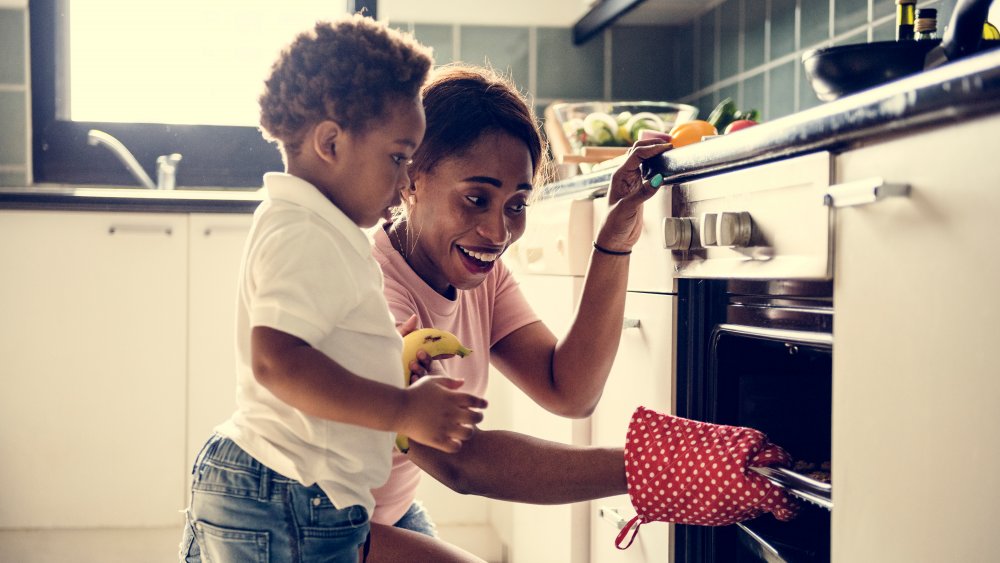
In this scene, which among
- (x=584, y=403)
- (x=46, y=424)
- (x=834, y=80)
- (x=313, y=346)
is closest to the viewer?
(x=313, y=346)

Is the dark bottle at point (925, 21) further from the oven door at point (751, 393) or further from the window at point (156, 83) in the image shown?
the window at point (156, 83)

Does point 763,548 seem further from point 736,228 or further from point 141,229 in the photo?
point 141,229

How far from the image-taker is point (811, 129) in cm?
87

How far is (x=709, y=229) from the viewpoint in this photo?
1057mm

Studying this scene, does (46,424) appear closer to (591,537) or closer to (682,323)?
(591,537)

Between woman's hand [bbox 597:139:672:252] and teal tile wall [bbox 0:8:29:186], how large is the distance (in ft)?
7.68

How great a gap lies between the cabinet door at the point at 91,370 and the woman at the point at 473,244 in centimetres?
133

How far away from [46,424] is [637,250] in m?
1.78

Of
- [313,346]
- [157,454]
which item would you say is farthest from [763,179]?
[157,454]

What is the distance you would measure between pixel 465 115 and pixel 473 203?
117 mm

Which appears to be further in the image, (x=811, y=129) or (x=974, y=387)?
(x=811, y=129)

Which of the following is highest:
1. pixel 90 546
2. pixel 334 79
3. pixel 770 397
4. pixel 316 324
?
pixel 334 79

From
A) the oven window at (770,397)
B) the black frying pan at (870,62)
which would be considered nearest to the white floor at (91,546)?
the oven window at (770,397)

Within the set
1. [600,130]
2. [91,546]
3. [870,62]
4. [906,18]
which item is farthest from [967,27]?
[91,546]
